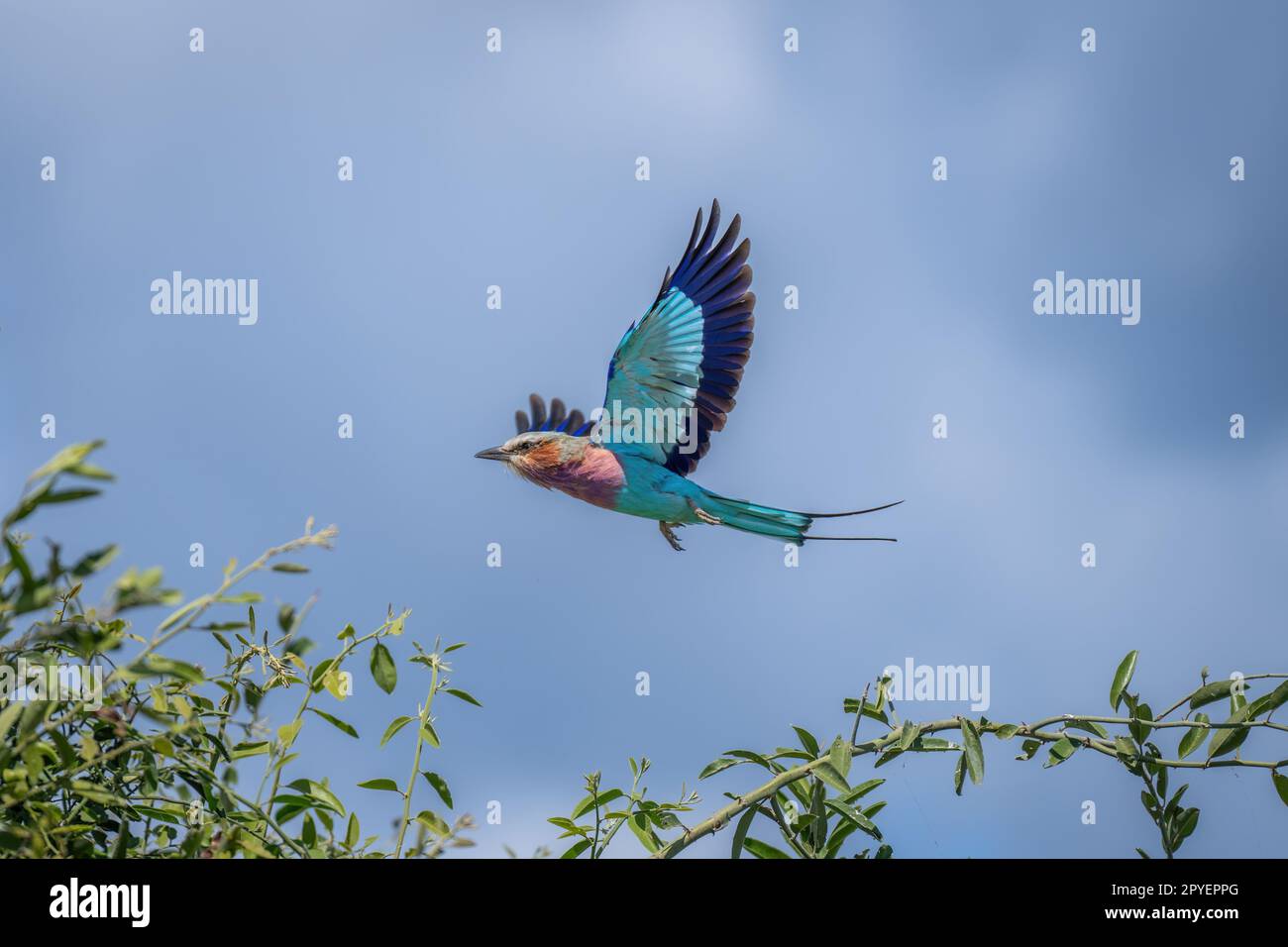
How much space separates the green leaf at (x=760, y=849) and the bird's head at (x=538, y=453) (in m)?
2.32

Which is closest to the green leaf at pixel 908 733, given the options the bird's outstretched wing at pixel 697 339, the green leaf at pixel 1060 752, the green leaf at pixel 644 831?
the green leaf at pixel 1060 752

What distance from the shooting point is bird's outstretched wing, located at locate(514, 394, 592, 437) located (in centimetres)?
470

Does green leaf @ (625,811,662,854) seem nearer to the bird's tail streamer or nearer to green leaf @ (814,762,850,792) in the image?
green leaf @ (814,762,850,792)

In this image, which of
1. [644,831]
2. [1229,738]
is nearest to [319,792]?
[644,831]

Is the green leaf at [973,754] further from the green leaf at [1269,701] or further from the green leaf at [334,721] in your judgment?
the green leaf at [334,721]

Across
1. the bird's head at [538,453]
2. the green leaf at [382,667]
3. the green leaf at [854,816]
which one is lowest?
the green leaf at [854,816]

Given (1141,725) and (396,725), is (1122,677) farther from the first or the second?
(396,725)

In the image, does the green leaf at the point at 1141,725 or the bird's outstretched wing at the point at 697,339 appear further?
the bird's outstretched wing at the point at 697,339

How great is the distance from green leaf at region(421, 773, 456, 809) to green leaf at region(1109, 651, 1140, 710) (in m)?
0.85

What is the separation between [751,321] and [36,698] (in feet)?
9.58

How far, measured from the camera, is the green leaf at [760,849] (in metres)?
1.44

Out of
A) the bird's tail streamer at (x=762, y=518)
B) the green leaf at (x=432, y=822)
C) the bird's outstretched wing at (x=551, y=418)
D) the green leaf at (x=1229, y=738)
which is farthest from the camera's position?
the bird's outstretched wing at (x=551, y=418)
